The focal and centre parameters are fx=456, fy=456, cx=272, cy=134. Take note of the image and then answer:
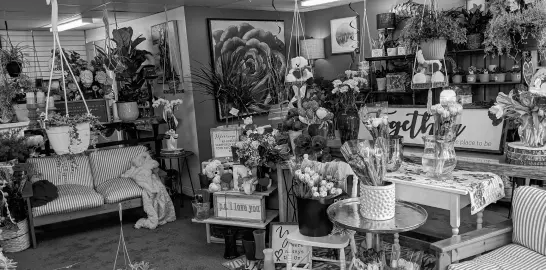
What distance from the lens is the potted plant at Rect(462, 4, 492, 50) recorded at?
16.8ft

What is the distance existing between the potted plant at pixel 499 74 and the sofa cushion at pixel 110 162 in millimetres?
4336

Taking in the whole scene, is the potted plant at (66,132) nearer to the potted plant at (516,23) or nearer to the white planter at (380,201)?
the white planter at (380,201)

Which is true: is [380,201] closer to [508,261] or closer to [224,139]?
[508,261]

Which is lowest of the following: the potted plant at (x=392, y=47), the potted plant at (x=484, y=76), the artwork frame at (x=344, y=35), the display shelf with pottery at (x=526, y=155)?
the display shelf with pottery at (x=526, y=155)

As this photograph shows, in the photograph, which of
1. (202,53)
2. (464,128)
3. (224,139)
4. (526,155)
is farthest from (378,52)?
(526,155)

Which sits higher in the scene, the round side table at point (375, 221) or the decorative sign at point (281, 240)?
the round side table at point (375, 221)

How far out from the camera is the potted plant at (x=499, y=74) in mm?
5145

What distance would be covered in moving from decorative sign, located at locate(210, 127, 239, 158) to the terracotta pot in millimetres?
1604

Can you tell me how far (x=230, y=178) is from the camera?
13.7 ft

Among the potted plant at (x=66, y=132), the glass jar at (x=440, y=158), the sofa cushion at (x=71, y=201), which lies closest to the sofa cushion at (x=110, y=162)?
the sofa cushion at (x=71, y=201)

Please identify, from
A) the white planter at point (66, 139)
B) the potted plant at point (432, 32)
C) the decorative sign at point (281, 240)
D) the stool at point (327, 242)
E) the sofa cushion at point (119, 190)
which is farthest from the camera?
the sofa cushion at point (119, 190)

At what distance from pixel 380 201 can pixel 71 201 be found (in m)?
3.57

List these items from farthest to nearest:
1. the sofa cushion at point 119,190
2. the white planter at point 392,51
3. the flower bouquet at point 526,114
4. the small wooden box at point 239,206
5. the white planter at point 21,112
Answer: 1. the white planter at point 392,51
2. the white planter at point 21,112
3. the sofa cushion at point 119,190
4. the small wooden box at point 239,206
5. the flower bouquet at point 526,114

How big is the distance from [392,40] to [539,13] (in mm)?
2343
